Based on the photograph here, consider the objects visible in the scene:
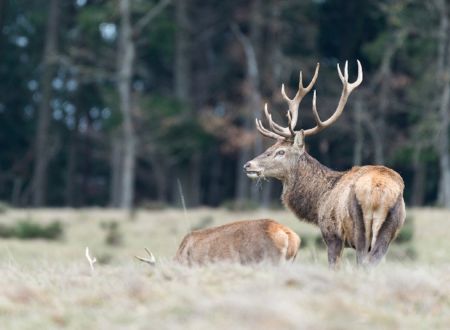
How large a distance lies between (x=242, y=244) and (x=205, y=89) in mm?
32726

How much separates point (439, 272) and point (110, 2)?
26.1 metres

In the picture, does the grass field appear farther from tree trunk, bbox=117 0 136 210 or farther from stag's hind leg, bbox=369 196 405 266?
tree trunk, bbox=117 0 136 210

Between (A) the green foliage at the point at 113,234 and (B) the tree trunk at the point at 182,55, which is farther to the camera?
(B) the tree trunk at the point at 182,55

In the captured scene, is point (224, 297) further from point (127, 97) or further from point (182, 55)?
point (182, 55)

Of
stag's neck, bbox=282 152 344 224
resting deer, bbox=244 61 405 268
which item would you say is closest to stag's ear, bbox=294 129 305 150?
resting deer, bbox=244 61 405 268

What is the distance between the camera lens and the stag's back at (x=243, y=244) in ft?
31.5

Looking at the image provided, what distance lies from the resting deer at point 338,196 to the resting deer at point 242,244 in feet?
1.59

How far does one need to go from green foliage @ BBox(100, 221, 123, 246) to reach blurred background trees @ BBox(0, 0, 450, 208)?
7.97 m

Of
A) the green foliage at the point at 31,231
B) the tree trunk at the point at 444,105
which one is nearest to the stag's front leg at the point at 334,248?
the green foliage at the point at 31,231

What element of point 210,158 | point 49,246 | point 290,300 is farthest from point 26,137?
point 290,300

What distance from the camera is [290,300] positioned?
696 cm

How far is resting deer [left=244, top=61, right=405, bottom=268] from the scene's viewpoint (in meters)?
9.28

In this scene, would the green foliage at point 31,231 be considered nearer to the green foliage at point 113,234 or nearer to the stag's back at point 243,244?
the green foliage at point 113,234

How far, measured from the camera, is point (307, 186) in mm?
10961
